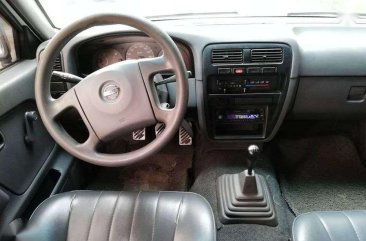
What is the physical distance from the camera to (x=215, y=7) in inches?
60.8

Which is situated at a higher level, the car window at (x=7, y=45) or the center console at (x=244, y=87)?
the car window at (x=7, y=45)

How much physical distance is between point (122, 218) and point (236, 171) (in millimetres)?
764

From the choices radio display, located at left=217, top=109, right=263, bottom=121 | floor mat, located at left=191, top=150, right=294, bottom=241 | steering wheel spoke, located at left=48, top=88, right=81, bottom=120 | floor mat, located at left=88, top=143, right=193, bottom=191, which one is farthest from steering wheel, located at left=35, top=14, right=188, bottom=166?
floor mat, located at left=88, top=143, right=193, bottom=191

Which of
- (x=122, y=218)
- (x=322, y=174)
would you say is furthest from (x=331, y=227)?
(x=322, y=174)

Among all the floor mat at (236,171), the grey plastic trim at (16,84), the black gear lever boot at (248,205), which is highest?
the grey plastic trim at (16,84)

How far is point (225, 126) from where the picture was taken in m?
1.54

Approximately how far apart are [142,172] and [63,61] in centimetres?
73

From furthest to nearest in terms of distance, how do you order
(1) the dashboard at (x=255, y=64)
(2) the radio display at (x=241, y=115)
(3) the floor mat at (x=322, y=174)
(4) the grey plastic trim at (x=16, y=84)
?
(3) the floor mat at (x=322, y=174) → (2) the radio display at (x=241, y=115) → (1) the dashboard at (x=255, y=64) → (4) the grey plastic trim at (x=16, y=84)

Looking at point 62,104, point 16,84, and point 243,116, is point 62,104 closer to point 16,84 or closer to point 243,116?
point 16,84

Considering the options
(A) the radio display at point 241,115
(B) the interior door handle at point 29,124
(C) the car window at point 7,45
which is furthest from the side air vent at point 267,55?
(C) the car window at point 7,45

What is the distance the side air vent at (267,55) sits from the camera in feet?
4.17

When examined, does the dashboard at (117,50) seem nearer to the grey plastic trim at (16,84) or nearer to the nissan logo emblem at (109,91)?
the grey plastic trim at (16,84)

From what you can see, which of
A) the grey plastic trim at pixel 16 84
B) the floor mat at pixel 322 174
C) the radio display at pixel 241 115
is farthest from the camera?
the floor mat at pixel 322 174

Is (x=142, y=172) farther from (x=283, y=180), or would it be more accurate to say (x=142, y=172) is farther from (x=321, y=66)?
(x=321, y=66)
